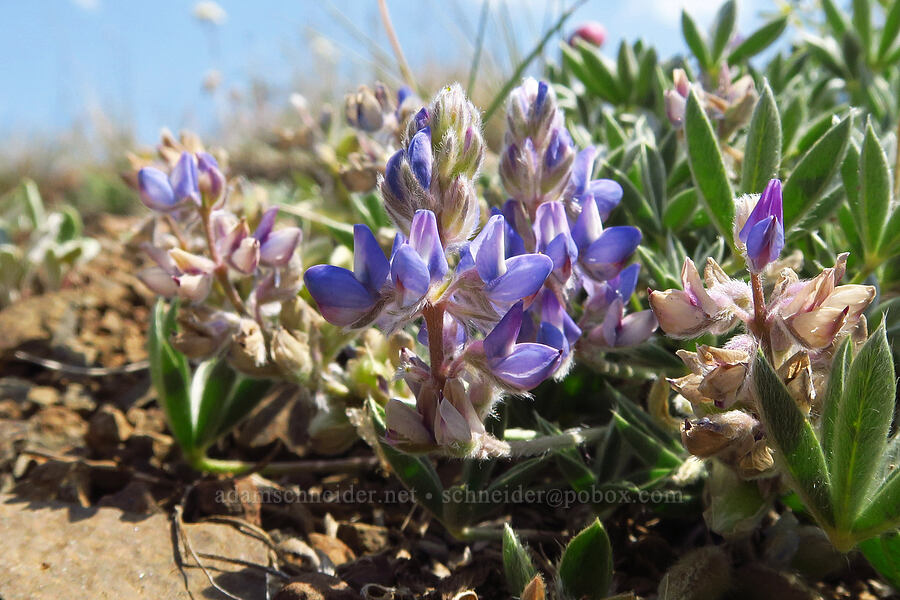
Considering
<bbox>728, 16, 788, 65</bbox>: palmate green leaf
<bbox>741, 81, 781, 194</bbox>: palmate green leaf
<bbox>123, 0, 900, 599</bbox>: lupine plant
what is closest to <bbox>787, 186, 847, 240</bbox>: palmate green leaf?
<bbox>123, 0, 900, 599</bbox>: lupine plant

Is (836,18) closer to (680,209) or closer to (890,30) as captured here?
(890,30)

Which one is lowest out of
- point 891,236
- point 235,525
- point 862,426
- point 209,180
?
point 235,525

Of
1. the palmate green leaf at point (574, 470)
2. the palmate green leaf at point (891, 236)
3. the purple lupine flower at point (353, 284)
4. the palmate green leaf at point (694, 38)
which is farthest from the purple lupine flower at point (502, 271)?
the palmate green leaf at point (694, 38)

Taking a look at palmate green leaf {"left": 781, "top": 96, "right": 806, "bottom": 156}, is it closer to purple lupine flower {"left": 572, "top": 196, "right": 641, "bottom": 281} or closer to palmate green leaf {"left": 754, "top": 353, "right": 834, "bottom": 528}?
purple lupine flower {"left": 572, "top": 196, "right": 641, "bottom": 281}

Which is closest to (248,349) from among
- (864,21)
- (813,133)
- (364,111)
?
(364,111)

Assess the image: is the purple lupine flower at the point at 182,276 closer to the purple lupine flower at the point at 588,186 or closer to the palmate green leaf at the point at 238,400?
the palmate green leaf at the point at 238,400

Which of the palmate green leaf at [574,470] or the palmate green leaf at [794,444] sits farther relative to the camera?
the palmate green leaf at [574,470]
